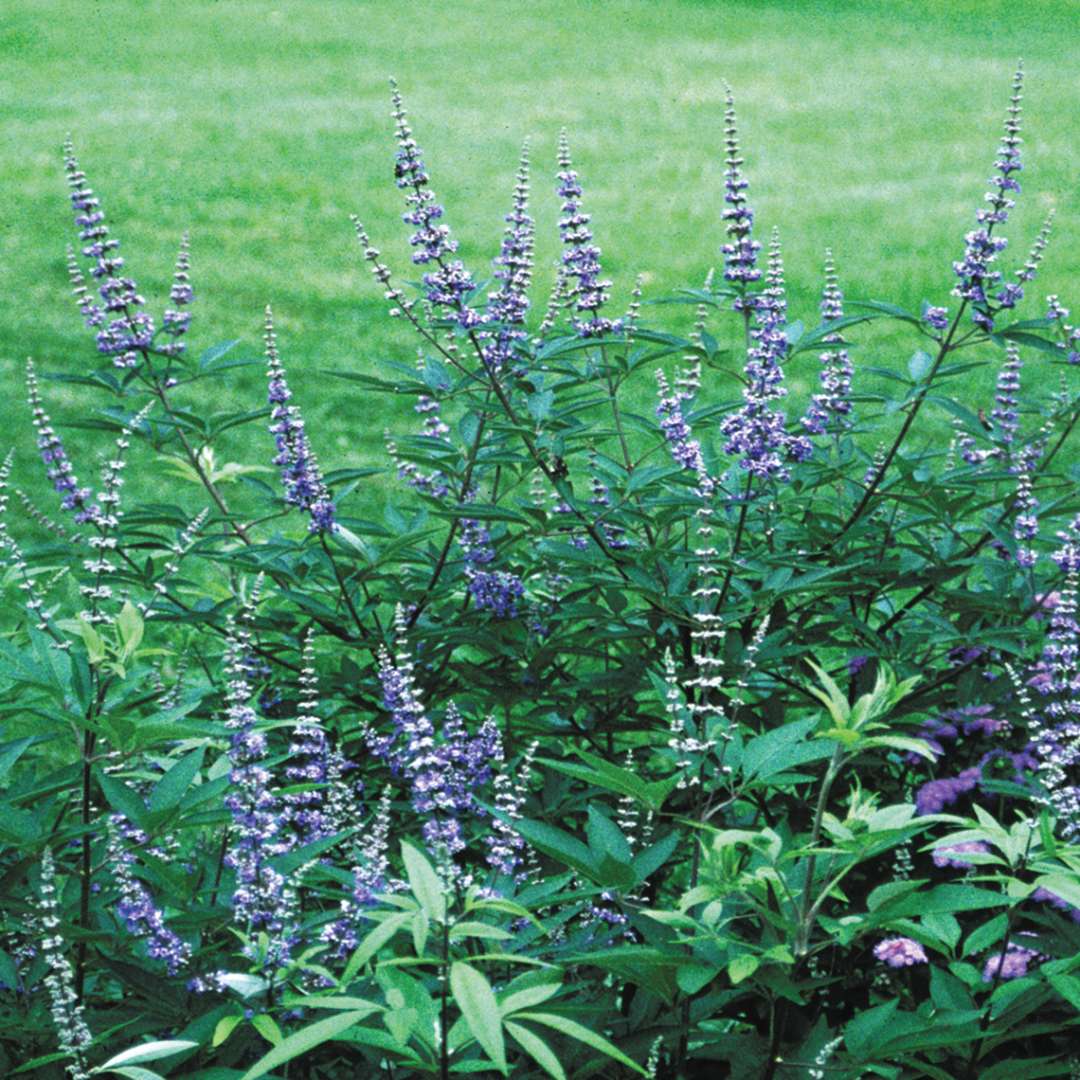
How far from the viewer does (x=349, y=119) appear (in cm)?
1822

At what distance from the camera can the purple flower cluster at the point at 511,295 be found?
3768mm

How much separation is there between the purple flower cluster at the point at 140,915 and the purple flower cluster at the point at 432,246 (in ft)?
4.96

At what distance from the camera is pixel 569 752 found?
3.60 metres

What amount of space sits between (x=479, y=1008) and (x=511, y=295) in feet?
7.67

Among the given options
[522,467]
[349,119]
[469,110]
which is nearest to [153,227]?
[349,119]

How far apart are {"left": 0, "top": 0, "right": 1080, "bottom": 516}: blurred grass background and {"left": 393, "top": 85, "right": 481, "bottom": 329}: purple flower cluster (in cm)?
453

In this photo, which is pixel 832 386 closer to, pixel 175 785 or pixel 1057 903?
pixel 1057 903

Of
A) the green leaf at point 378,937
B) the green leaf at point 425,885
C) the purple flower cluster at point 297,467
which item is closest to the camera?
the green leaf at point 378,937

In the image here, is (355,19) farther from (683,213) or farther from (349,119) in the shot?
(683,213)

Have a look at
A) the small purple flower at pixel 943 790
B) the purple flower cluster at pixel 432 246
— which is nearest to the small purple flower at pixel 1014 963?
the small purple flower at pixel 943 790

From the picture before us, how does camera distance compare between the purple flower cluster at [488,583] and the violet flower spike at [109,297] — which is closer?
the purple flower cluster at [488,583]

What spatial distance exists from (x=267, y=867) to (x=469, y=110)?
1759 centimetres

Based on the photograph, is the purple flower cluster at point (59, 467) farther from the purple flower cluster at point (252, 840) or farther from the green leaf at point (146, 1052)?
the green leaf at point (146, 1052)

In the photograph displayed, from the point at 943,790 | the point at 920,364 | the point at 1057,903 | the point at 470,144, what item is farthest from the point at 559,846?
the point at 470,144
